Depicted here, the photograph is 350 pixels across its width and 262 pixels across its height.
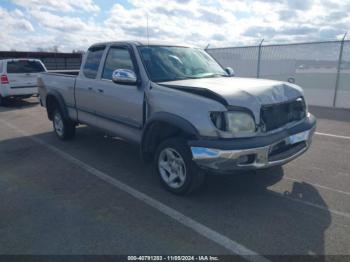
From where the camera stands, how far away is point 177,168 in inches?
166

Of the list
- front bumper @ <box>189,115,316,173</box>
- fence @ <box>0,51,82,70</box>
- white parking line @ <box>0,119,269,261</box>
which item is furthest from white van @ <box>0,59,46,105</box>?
front bumper @ <box>189,115,316,173</box>

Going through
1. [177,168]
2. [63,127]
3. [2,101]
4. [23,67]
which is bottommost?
[2,101]

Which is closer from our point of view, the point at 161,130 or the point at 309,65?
the point at 161,130

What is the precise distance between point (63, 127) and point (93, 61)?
6.37ft

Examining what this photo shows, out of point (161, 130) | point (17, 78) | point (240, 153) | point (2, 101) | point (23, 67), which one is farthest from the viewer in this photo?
point (2, 101)

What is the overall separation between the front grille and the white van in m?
11.2

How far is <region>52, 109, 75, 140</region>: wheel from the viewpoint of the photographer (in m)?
7.02

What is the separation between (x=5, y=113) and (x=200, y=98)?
970cm

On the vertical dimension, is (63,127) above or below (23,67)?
below

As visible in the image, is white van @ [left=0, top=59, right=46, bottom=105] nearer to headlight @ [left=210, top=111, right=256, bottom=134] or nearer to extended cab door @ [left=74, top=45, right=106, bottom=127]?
extended cab door @ [left=74, top=45, right=106, bottom=127]

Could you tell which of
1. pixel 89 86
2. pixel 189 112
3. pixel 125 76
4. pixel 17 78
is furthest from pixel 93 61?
pixel 17 78

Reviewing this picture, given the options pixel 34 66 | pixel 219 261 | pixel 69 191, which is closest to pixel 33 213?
pixel 69 191

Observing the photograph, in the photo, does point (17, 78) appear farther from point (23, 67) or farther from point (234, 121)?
point (234, 121)

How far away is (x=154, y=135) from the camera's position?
4.41m
